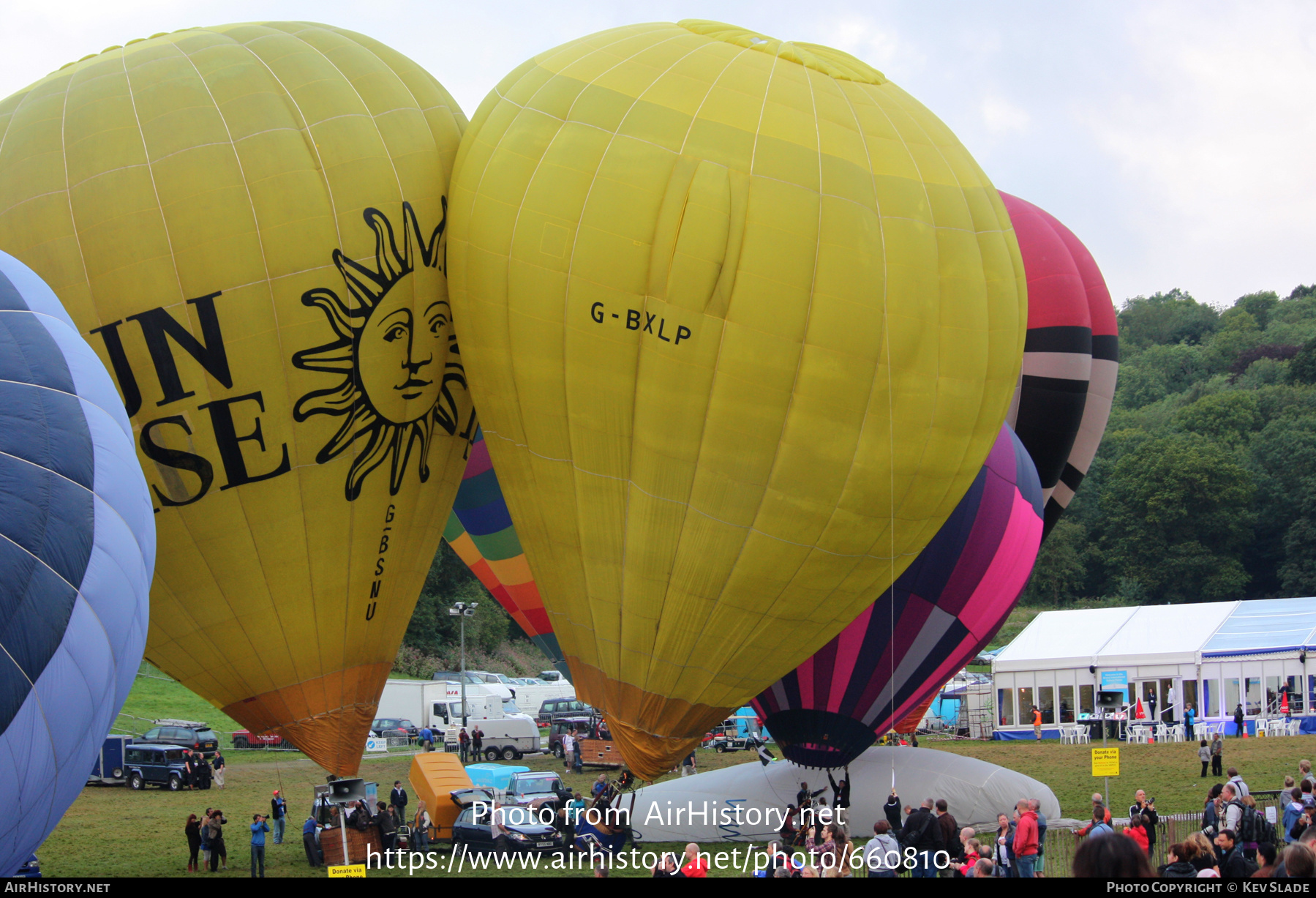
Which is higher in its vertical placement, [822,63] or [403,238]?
[822,63]

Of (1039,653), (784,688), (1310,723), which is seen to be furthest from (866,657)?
(1039,653)

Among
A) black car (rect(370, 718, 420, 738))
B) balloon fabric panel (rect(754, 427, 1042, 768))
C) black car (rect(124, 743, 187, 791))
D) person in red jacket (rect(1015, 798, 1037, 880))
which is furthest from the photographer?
black car (rect(370, 718, 420, 738))

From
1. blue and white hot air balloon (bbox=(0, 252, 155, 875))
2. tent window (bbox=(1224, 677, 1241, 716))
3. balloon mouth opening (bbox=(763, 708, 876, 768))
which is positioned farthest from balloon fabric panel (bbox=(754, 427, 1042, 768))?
tent window (bbox=(1224, 677, 1241, 716))

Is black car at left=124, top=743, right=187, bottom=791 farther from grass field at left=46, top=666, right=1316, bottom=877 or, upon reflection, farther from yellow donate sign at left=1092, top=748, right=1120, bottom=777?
yellow donate sign at left=1092, top=748, right=1120, bottom=777

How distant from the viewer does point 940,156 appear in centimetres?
983

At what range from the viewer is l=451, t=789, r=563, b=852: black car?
524 inches

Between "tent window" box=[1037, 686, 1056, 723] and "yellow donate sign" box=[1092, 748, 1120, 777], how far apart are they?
1652cm

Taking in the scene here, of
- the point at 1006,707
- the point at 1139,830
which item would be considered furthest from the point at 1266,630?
the point at 1139,830

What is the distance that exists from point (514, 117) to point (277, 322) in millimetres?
2382

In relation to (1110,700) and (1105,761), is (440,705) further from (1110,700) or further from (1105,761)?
(1105,761)

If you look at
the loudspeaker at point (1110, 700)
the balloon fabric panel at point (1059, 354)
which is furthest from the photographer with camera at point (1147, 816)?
the loudspeaker at point (1110, 700)

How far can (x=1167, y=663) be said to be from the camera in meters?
25.3

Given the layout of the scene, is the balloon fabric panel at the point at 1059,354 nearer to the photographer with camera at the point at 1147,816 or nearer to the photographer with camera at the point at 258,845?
the photographer with camera at the point at 1147,816
